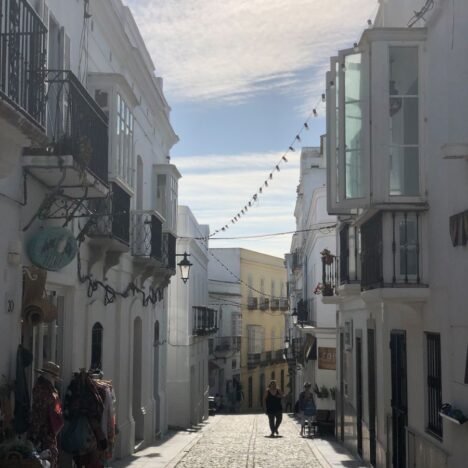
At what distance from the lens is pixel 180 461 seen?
1410 centimetres

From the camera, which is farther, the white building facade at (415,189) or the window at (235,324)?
the window at (235,324)

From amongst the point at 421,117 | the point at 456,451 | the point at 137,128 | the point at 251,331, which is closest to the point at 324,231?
the point at 137,128

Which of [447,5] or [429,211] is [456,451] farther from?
[447,5]

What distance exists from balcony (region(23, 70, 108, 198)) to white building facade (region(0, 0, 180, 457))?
2 cm

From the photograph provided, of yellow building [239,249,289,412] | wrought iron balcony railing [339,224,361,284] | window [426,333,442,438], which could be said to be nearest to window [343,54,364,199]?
window [426,333,442,438]

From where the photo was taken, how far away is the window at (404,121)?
991 centimetres

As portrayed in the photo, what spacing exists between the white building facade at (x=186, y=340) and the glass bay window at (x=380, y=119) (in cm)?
1444

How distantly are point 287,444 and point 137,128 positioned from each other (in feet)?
24.7

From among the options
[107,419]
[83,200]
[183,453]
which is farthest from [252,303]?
[83,200]

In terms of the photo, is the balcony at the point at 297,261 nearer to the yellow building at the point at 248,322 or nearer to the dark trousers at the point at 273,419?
the yellow building at the point at 248,322

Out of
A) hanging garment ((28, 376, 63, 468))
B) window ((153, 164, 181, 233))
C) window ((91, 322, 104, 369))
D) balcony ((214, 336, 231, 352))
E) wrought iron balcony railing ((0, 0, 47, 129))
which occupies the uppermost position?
window ((153, 164, 181, 233))

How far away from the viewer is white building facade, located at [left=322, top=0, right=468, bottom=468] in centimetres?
854

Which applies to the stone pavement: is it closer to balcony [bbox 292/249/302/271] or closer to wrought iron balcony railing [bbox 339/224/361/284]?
wrought iron balcony railing [bbox 339/224/361/284]

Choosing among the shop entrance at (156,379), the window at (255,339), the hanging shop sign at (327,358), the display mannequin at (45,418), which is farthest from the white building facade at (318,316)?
the window at (255,339)
